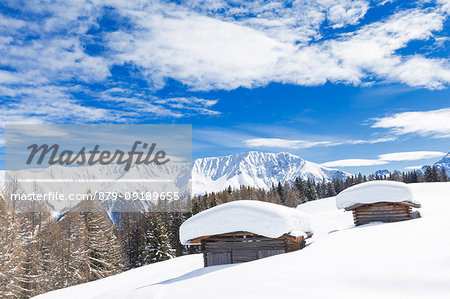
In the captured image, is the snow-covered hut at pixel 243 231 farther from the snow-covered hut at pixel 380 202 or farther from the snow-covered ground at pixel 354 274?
the snow-covered hut at pixel 380 202

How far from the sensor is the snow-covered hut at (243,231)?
1412cm

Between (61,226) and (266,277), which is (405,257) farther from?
(61,226)

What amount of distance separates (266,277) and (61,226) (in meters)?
28.6

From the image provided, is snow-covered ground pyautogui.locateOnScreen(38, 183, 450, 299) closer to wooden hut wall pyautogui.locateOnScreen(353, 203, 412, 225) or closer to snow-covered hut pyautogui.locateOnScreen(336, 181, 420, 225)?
snow-covered hut pyautogui.locateOnScreen(336, 181, 420, 225)

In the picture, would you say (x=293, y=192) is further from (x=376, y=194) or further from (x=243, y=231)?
(x=243, y=231)

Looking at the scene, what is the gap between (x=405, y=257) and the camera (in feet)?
24.6

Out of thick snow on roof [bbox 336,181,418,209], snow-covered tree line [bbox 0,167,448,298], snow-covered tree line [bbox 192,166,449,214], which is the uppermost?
snow-covered tree line [bbox 192,166,449,214]

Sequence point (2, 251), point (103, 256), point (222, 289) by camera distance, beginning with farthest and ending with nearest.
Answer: point (103, 256)
point (2, 251)
point (222, 289)

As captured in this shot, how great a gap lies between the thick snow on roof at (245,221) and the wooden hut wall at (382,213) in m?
8.93

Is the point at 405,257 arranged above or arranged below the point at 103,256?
above

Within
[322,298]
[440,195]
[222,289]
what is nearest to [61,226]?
[222,289]

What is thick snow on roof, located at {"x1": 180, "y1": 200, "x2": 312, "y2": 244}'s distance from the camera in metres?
13.9

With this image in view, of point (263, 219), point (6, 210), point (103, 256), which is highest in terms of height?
point (6, 210)

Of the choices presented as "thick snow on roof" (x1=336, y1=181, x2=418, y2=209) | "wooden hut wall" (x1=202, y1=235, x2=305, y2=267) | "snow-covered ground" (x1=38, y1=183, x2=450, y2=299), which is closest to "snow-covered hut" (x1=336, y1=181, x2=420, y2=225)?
"thick snow on roof" (x1=336, y1=181, x2=418, y2=209)
